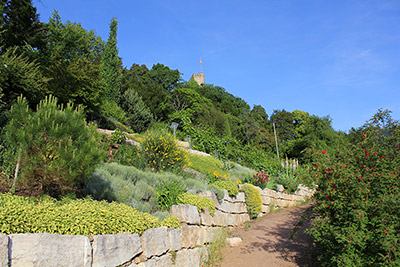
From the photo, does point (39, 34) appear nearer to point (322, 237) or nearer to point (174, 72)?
point (322, 237)

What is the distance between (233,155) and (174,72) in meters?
24.0

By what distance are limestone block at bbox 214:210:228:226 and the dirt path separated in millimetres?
403

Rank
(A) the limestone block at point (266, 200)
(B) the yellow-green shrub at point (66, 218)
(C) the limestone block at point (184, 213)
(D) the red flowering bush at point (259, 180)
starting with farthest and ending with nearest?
(D) the red flowering bush at point (259, 180) → (A) the limestone block at point (266, 200) → (C) the limestone block at point (184, 213) → (B) the yellow-green shrub at point (66, 218)

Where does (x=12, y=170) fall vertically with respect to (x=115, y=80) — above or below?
below

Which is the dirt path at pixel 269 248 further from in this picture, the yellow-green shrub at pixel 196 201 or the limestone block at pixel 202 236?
the yellow-green shrub at pixel 196 201

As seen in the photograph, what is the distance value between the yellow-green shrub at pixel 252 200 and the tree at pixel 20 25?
36.4 ft

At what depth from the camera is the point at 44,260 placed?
2527mm

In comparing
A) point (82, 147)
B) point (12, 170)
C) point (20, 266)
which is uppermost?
point (82, 147)

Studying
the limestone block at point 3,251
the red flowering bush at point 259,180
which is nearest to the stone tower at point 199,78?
the red flowering bush at point 259,180

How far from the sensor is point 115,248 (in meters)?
3.27

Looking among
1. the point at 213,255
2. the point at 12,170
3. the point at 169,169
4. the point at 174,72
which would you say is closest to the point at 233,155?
the point at 169,169

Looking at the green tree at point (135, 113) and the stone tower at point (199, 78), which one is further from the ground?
the stone tower at point (199, 78)

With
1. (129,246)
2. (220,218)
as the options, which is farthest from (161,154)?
(129,246)

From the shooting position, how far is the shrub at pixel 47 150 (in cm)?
360
